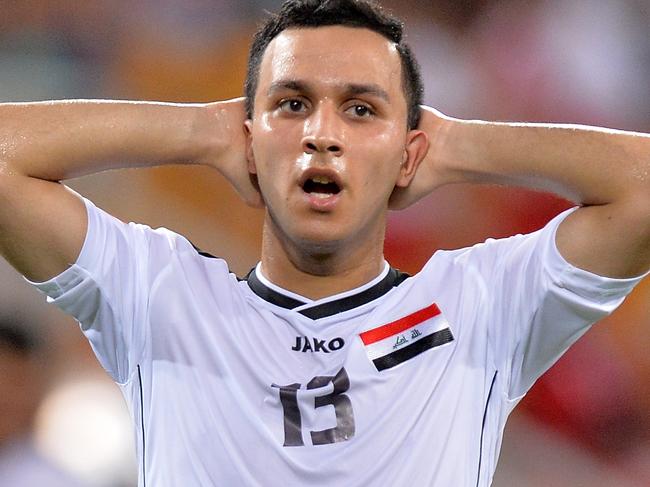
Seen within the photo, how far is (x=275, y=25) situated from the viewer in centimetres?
221

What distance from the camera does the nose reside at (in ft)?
6.55

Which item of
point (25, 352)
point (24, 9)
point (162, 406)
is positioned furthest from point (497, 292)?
point (24, 9)

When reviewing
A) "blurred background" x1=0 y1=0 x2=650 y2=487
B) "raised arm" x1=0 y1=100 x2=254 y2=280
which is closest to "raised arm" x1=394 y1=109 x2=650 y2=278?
"raised arm" x1=0 y1=100 x2=254 y2=280

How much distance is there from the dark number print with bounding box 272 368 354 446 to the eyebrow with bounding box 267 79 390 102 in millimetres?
564

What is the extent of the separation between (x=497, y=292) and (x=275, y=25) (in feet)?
2.42

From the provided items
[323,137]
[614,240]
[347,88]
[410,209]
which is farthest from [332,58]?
[410,209]

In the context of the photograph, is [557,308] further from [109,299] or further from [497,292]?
[109,299]

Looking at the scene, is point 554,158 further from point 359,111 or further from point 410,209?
point 410,209

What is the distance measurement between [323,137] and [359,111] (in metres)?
0.13

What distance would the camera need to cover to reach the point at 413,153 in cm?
218

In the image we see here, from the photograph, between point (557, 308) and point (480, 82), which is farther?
point (480, 82)

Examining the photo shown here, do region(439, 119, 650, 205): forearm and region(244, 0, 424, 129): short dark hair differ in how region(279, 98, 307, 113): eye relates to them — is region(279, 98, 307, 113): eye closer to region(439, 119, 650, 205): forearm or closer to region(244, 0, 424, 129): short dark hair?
region(244, 0, 424, 129): short dark hair

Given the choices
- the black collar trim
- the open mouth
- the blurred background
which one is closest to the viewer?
the open mouth

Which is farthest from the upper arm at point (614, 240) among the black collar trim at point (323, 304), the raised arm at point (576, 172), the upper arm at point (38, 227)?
the upper arm at point (38, 227)
